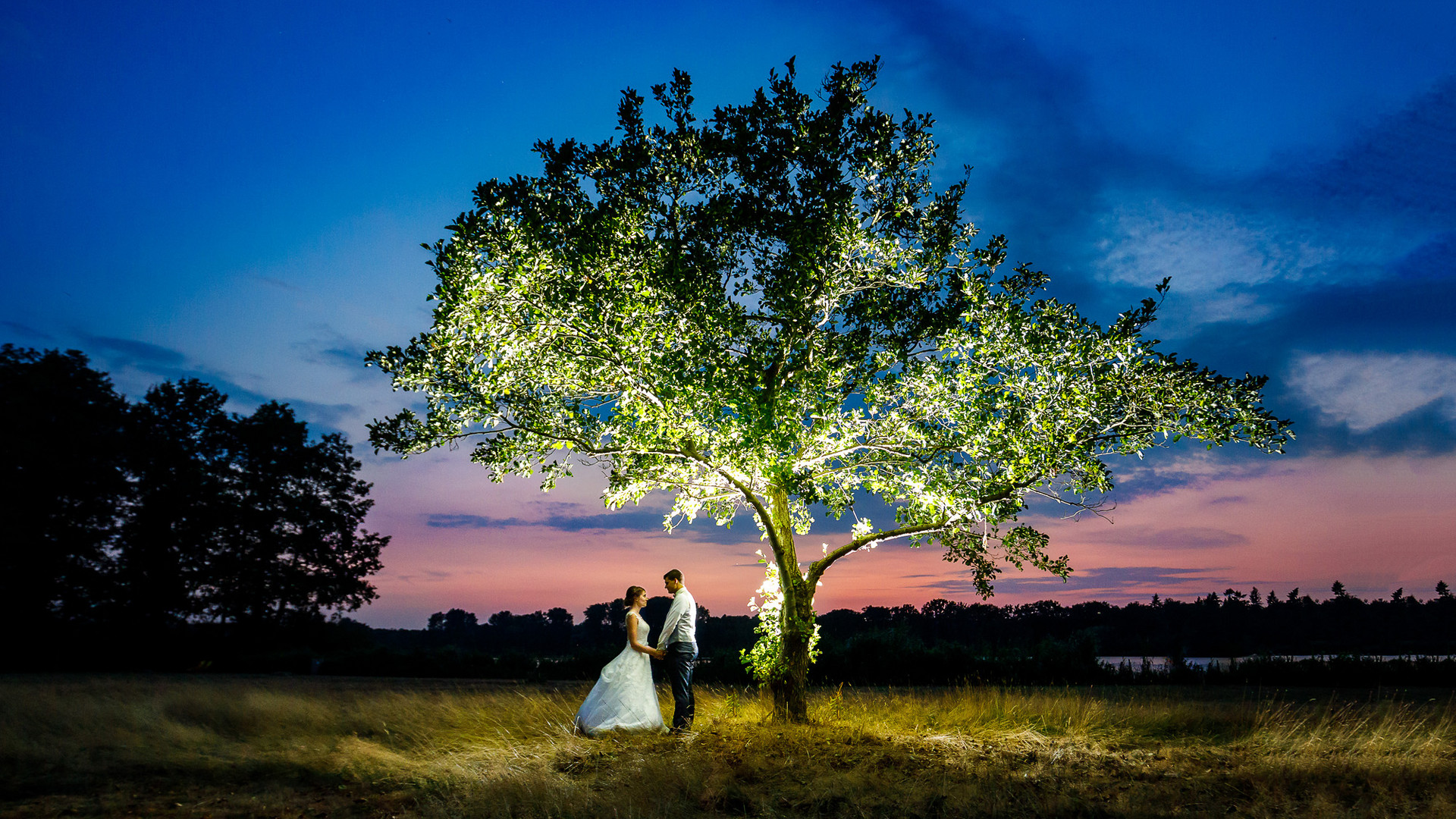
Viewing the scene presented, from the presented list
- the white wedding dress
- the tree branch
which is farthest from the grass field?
the tree branch

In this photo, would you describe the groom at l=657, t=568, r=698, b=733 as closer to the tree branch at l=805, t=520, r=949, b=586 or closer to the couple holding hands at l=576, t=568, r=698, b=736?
the couple holding hands at l=576, t=568, r=698, b=736

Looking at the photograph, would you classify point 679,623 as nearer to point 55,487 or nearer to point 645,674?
point 645,674

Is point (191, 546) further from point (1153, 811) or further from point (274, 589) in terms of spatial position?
point (1153, 811)

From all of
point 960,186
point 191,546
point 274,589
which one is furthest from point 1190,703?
point 191,546

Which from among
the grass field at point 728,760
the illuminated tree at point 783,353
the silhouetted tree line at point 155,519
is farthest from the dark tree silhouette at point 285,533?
the illuminated tree at point 783,353

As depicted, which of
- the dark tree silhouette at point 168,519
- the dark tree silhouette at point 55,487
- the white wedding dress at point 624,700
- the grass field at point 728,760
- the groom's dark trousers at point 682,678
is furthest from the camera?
the dark tree silhouette at point 168,519

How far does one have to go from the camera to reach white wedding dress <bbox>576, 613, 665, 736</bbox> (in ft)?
31.9

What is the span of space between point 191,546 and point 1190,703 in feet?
115

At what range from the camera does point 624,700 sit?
9.83 meters

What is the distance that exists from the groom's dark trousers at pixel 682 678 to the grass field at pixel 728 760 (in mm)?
512

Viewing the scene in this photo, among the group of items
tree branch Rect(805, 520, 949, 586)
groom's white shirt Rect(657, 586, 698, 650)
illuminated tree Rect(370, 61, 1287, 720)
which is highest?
illuminated tree Rect(370, 61, 1287, 720)

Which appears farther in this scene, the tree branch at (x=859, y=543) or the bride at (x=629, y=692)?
the tree branch at (x=859, y=543)

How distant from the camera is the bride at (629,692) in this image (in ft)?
31.9

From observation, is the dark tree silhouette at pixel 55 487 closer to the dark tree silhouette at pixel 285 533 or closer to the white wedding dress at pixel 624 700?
the dark tree silhouette at pixel 285 533
